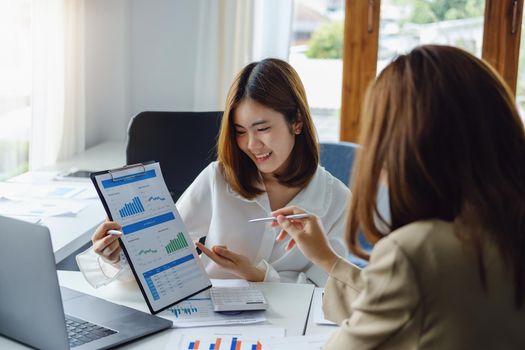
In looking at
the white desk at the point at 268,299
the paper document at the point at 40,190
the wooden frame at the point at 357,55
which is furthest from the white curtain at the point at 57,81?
the white desk at the point at 268,299

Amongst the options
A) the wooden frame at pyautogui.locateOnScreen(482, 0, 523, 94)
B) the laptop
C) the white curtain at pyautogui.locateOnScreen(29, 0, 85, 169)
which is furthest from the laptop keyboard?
the wooden frame at pyautogui.locateOnScreen(482, 0, 523, 94)

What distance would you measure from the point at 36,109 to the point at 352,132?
1432mm

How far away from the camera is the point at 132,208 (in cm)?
158

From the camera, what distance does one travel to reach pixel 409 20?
3.37 meters

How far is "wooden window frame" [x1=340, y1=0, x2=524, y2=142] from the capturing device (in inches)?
128

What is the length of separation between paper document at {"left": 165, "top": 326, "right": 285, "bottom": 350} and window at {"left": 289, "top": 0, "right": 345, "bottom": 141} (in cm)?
212

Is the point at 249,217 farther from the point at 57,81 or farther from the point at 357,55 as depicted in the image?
the point at 357,55

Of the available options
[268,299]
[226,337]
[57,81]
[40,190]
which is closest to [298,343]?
[226,337]

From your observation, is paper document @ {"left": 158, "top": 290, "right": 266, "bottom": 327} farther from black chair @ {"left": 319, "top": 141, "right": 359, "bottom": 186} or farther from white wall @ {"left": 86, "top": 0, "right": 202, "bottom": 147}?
white wall @ {"left": 86, "top": 0, "right": 202, "bottom": 147}

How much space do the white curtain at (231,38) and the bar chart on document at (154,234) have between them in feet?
5.78

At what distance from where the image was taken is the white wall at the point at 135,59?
3.42 m

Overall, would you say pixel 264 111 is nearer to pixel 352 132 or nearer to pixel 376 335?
pixel 376 335

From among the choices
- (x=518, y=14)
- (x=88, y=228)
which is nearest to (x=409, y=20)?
(x=518, y=14)

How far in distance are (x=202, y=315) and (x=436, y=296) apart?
711mm
